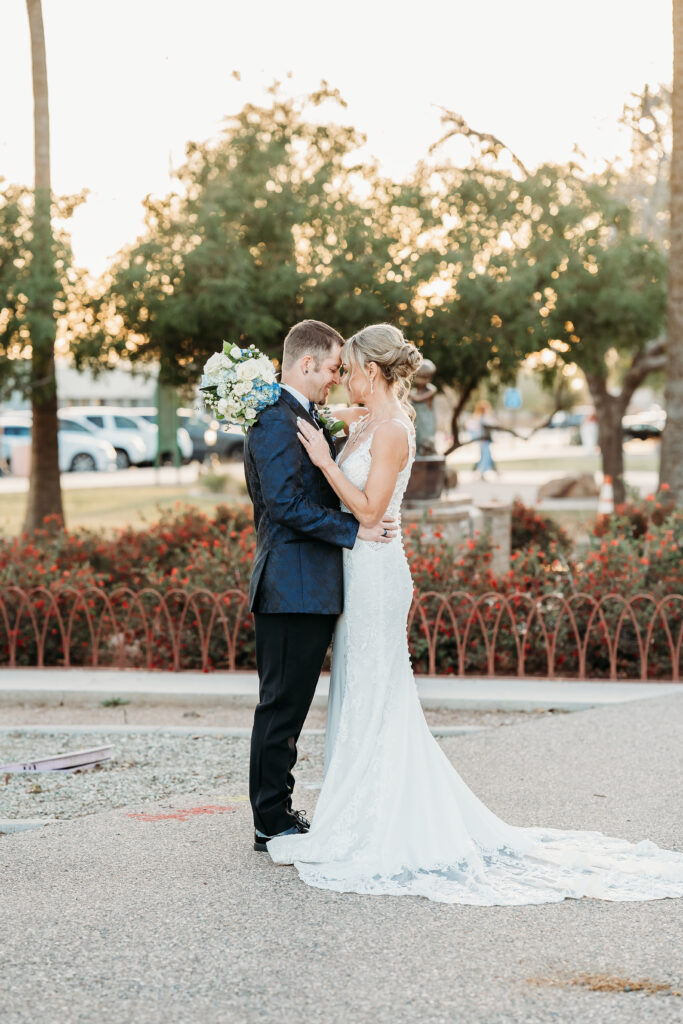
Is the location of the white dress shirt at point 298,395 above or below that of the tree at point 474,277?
below

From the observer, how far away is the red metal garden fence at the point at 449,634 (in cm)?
794

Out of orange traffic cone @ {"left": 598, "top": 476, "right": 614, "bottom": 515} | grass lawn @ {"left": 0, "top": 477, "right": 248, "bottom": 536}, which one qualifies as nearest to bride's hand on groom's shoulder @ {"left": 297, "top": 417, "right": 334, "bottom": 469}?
orange traffic cone @ {"left": 598, "top": 476, "right": 614, "bottom": 515}

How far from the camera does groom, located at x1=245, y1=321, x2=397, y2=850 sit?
14.6ft

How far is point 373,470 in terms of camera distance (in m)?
4.54

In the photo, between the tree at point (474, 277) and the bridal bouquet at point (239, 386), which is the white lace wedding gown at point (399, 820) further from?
the tree at point (474, 277)

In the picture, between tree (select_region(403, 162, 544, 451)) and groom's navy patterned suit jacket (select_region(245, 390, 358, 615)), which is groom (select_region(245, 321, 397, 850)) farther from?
tree (select_region(403, 162, 544, 451))

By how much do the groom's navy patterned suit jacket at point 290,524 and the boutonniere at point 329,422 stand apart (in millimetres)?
111

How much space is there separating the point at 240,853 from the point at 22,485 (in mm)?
23916

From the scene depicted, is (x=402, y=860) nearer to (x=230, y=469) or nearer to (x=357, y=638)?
(x=357, y=638)

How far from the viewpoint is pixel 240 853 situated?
464 centimetres

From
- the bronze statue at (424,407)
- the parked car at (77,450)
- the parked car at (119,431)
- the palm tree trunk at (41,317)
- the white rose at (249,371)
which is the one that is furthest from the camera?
the parked car at (119,431)

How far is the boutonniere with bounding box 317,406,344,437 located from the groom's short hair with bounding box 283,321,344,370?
0.22 metres

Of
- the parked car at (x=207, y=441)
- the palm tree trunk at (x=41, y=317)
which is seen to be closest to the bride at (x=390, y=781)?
the palm tree trunk at (x=41, y=317)

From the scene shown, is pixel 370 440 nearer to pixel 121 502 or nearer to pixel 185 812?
pixel 185 812
